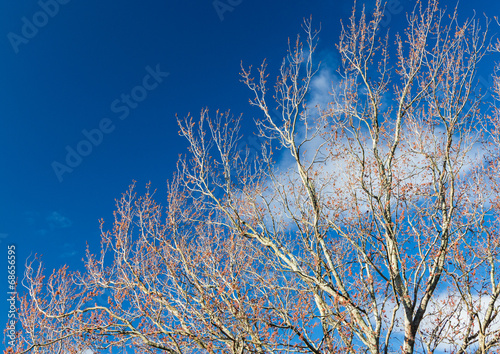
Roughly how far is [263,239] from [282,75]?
450 cm

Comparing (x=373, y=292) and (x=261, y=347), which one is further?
(x=373, y=292)

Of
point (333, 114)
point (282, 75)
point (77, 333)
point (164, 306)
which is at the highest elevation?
point (282, 75)

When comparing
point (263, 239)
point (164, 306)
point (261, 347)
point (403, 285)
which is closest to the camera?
point (261, 347)

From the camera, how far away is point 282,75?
379 inches

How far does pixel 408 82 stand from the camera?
8.90 metres

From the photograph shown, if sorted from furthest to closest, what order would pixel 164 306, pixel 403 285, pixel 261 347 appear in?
pixel 164 306 < pixel 403 285 < pixel 261 347

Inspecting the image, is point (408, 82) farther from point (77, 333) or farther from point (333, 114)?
point (77, 333)

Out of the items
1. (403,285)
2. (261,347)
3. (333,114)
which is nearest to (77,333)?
(261,347)

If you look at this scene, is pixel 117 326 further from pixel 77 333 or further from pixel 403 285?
pixel 403 285

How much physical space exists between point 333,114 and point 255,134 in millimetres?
2303

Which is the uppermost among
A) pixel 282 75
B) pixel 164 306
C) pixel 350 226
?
pixel 282 75

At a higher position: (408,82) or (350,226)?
(408,82)

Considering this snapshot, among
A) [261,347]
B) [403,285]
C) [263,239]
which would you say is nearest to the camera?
[261,347]

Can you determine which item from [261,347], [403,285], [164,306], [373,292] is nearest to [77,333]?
[164,306]
